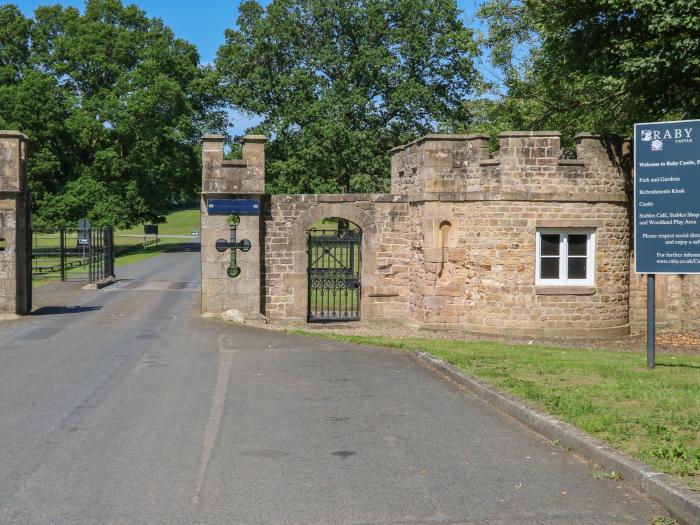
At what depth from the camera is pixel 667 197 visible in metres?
11.7

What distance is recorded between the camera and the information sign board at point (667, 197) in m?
11.5

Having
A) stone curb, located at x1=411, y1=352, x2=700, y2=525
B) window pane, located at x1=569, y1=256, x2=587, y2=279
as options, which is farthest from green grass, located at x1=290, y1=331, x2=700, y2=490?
window pane, located at x1=569, y1=256, x2=587, y2=279

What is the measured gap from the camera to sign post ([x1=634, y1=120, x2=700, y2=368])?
1145 centimetres

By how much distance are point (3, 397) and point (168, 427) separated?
2669 millimetres

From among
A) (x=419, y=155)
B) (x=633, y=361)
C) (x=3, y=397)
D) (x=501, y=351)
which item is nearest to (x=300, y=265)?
(x=419, y=155)

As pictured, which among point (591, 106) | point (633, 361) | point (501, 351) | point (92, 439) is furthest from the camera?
point (591, 106)

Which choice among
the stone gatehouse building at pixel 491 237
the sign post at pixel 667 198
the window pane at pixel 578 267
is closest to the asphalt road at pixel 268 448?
the sign post at pixel 667 198

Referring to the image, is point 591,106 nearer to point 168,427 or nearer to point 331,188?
point 168,427

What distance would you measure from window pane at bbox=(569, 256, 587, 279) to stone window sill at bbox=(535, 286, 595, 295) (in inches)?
11.8

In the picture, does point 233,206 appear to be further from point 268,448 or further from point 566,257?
point 268,448

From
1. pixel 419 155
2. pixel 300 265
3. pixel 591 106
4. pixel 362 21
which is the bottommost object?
pixel 300 265

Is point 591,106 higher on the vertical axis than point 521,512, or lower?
higher

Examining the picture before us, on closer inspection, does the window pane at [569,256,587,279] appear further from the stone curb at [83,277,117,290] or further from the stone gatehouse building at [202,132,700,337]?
the stone curb at [83,277,117,290]

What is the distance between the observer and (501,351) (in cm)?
1400
